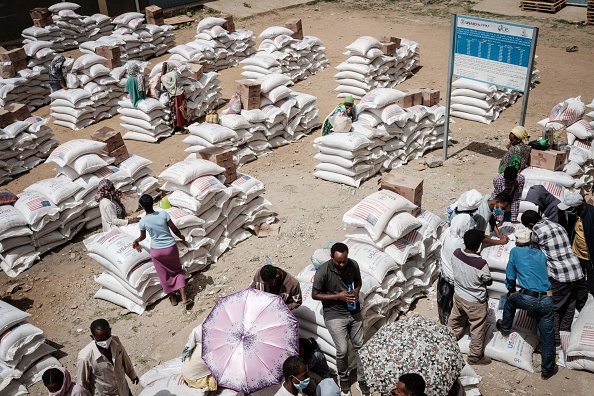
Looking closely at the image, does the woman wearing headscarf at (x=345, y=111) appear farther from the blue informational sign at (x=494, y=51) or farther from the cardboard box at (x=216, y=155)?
the cardboard box at (x=216, y=155)

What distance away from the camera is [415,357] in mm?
4297

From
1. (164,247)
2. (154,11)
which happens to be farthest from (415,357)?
(154,11)

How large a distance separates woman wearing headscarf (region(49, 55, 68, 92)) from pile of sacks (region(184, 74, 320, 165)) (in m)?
5.25

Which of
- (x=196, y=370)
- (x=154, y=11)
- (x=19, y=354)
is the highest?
(x=154, y=11)

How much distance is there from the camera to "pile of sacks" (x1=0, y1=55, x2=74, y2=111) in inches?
539

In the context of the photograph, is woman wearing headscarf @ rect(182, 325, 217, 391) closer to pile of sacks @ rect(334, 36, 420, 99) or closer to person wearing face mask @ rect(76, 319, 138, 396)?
person wearing face mask @ rect(76, 319, 138, 396)

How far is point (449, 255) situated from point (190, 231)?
11.4 ft

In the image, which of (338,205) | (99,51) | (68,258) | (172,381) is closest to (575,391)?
(172,381)

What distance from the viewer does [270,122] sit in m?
10.8

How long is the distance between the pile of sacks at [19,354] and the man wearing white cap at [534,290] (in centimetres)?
498

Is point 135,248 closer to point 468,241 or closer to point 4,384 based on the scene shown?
point 4,384

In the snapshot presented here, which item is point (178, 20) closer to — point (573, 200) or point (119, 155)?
point (119, 155)

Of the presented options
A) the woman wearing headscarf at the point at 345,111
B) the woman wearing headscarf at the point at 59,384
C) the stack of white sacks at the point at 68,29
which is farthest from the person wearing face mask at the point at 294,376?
the stack of white sacks at the point at 68,29

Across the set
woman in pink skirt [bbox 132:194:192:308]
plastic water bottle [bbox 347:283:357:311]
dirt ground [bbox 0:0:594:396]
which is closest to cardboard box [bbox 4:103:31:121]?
dirt ground [bbox 0:0:594:396]
